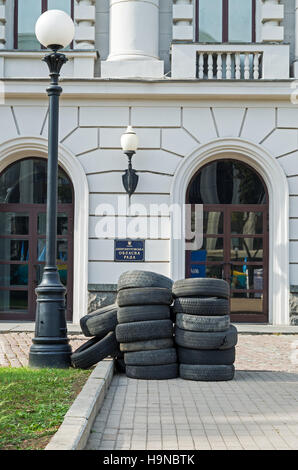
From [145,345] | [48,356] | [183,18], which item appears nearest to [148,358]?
[145,345]

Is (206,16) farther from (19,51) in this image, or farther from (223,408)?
(223,408)

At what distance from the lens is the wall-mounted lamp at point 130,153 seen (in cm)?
1459

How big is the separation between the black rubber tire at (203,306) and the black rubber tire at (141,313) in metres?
0.26

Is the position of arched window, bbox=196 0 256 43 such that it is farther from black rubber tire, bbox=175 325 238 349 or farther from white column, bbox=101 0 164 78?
black rubber tire, bbox=175 325 238 349

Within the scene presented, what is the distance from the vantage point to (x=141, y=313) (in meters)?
8.67

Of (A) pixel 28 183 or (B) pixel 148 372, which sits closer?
(B) pixel 148 372

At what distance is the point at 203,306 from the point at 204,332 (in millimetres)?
330

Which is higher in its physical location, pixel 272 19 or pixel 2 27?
pixel 272 19

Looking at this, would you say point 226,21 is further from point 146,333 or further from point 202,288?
point 146,333

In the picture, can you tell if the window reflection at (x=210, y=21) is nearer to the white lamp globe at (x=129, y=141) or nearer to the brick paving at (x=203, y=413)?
the white lamp globe at (x=129, y=141)

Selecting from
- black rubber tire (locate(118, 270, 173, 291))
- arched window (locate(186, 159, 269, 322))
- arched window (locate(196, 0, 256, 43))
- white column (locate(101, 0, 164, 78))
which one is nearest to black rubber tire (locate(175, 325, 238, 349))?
black rubber tire (locate(118, 270, 173, 291))

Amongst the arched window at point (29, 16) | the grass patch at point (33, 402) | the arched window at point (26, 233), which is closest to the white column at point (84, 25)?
the arched window at point (29, 16)

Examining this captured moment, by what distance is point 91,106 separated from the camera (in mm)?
15070

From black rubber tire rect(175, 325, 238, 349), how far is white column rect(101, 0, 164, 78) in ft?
25.8
